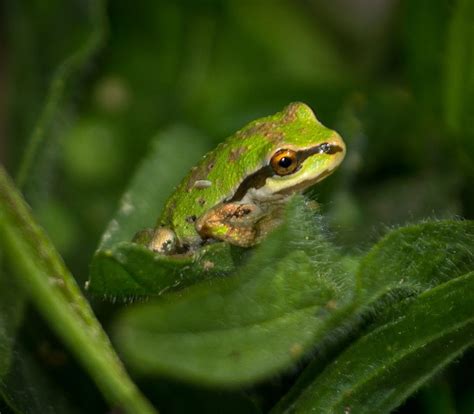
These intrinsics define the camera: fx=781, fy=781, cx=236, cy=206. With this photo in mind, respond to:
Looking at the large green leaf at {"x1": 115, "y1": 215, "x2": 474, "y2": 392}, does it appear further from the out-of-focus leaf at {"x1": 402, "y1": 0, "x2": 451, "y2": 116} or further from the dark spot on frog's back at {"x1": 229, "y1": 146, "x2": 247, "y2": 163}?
the out-of-focus leaf at {"x1": 402, "y1": 0, "x2": 451, "y2": 116}

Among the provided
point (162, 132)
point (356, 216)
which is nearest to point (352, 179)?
point (356, 216)

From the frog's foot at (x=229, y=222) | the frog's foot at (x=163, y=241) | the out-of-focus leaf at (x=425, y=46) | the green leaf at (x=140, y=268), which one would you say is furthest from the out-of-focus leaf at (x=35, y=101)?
the out-of-focus leaf at (x=425, y=46)

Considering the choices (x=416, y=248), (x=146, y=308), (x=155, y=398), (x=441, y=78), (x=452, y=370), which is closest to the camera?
(x=146, y=308)

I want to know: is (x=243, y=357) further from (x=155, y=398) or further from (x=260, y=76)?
(x=260, y=76)

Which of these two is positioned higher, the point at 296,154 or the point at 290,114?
the point at 290,114

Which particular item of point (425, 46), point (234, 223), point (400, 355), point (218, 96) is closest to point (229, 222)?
point (234, 223)

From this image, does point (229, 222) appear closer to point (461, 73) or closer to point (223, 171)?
point (223, 171)
